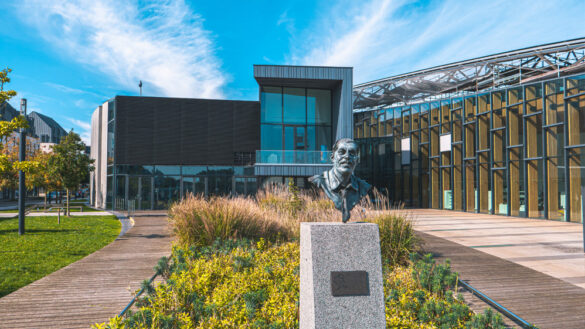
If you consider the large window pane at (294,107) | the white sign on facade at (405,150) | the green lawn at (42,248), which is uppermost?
the large window pane at (294,107)

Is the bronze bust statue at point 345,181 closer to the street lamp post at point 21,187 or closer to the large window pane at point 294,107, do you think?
the street lamp post at point 21,187

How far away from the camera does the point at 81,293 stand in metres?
4.82

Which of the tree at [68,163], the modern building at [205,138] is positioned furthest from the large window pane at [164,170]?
the tree at [68,163]

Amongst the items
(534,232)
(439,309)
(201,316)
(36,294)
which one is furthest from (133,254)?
(534,232)

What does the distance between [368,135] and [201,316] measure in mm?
23615

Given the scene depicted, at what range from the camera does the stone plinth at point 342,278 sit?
10.7ft

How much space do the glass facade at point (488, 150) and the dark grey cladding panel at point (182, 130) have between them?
10.3 m

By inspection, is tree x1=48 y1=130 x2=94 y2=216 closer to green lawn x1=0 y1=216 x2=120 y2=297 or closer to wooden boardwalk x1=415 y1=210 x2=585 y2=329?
green lawn x1=0 y1=216 x2=120 y2=297

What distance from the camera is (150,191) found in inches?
797

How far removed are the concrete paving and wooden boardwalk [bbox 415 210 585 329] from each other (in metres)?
0.51

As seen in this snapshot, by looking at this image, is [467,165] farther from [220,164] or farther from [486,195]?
[220,164]

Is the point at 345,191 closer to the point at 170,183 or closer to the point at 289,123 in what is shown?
the point at 289,123

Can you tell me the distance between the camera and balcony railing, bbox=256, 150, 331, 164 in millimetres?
17266

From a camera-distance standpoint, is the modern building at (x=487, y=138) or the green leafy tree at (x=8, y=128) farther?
the modern building at (x=487, y=138)
